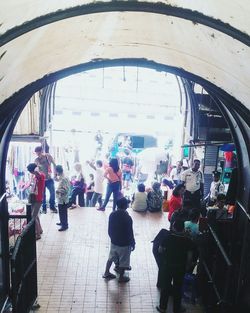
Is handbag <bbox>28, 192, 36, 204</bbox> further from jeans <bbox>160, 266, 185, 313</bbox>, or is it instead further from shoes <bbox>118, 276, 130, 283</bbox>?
jeans <bbox>160, 266, 185, 313</bbox>

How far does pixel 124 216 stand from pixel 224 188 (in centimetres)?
460

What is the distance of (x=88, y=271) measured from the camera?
7465 millimetres

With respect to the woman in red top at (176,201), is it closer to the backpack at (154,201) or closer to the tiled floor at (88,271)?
the tiled floor at (88,271)

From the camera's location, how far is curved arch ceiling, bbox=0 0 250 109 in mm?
2783

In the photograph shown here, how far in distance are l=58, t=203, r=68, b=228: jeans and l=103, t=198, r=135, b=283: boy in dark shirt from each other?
8.04ft

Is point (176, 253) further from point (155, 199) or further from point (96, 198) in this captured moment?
point (96, 198)

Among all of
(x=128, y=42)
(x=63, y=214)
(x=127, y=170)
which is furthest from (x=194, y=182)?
(x=128, y=42)

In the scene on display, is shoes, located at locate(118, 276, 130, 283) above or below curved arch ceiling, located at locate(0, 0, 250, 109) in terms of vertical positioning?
below

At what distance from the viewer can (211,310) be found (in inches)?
229

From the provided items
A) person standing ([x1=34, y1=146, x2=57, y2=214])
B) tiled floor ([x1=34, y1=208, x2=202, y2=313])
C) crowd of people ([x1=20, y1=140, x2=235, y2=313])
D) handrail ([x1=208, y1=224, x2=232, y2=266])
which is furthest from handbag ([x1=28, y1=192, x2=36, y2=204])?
handrail ([x1=208, y1=224, x2=232, y2=266])

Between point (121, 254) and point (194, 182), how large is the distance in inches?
155

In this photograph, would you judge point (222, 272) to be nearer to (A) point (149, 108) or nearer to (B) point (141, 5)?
(B) point (141, 5)

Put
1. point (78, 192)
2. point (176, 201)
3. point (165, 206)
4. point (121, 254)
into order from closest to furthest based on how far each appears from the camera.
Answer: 1. point (121, 254)
2. point (176, 201)
3. point (165, 206)
4. point (78, 192)

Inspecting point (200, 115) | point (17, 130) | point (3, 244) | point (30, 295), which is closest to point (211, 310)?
point (30, 295)
